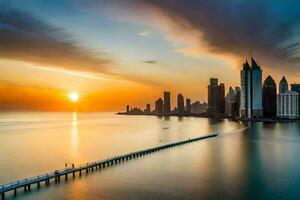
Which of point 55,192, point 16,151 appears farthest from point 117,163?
point 16,151

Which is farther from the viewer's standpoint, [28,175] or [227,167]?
[227,167]

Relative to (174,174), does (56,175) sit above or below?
above

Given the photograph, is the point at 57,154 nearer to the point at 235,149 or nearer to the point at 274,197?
the point at 235,149

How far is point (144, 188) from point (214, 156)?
34.3 meters

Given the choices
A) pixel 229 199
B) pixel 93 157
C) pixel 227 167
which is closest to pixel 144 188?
pixel 229 199

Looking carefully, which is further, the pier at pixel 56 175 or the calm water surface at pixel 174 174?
the calm water surface at pixel 174 174

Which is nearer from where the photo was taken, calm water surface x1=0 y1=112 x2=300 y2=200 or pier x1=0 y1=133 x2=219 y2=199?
pier x1=0 y1=133 x2=219 y2=199

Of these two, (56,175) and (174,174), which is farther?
(174,174)

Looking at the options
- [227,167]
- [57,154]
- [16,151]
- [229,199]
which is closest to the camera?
[229,199]

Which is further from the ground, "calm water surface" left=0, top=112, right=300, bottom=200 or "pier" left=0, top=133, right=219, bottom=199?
"pier" left=0, top=133, right=219, bottom=199

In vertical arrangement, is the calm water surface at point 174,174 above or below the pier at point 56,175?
below

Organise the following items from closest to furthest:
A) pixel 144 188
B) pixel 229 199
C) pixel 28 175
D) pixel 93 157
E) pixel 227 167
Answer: pixel 229 199, pixel 144 188, pixel 28 175, pixel 227 167, pixel 93 157

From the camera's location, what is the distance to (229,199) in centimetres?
3962

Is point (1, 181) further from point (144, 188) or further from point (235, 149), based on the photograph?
point (235, 149)
